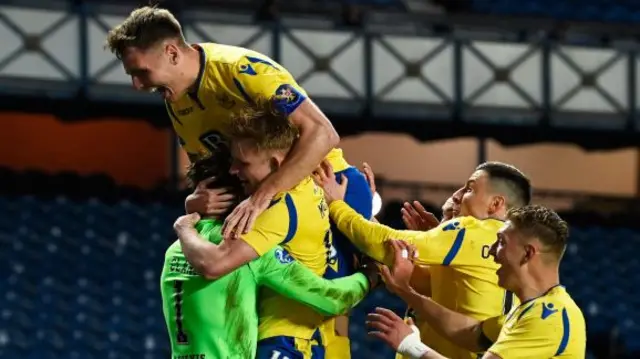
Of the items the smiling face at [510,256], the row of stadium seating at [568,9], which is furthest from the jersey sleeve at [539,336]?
the row of stadium seating at [568,9]

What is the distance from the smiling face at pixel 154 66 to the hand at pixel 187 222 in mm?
450

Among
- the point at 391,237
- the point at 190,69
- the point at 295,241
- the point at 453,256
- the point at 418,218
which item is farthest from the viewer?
the point at 418,218

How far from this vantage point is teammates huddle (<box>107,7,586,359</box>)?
12.5 ft

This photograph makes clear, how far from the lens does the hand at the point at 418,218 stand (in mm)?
4824

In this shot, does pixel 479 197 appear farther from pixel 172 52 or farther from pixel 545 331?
pixel 172 52

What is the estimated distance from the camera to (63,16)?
11.5 meters

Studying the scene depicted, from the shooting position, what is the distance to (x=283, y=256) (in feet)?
12.8

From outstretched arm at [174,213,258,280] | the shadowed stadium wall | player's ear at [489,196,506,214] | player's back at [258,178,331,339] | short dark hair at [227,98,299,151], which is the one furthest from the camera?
the shadowed stadium wall

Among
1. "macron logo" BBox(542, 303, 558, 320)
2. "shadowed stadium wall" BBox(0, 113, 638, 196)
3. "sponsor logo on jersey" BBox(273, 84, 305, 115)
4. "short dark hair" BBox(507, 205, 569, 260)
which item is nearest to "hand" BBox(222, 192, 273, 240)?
"sponsor logo on jersey" BBox(273, 84, 305, 115)

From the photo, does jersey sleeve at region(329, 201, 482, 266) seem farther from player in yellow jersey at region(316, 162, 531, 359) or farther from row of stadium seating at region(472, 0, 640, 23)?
row of stadium seating at region(472, 0, 640, 23)

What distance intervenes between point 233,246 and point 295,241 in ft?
0.98

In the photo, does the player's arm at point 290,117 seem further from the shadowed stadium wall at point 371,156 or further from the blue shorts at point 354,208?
the shadowed stadium wall at point 371,156

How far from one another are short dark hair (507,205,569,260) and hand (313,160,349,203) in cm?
66

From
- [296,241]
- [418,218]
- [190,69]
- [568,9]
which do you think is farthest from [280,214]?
[568,9]
